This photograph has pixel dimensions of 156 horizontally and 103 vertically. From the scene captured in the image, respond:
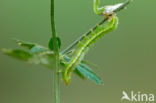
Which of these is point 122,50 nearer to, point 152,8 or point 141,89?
point 152,8

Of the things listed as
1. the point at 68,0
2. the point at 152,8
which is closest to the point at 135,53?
the point at 152,8

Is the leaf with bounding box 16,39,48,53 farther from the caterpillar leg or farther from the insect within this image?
the caterpillar leg

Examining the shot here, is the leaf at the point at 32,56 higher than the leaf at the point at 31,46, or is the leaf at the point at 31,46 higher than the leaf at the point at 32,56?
the leaf at the point at 31,46

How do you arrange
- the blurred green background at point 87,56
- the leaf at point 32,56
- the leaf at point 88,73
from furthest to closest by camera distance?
the blurred green background at point 87,56, the leaf at point 88,73, the leaf at point 32,56

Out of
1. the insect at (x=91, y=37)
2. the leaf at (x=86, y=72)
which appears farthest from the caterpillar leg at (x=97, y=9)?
the leaf at (x=86, y=72)

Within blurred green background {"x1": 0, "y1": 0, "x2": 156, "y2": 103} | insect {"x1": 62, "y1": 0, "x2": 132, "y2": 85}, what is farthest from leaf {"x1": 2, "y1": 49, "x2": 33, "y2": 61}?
blurred green background {"x1": 0, "y1": 0, "x2": 156, "y2": 103}

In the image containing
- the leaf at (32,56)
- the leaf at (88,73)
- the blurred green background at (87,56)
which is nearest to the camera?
the leaf at (32,56)

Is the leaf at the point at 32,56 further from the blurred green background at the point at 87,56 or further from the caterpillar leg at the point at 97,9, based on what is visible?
the blurred green background at the point at 87,56

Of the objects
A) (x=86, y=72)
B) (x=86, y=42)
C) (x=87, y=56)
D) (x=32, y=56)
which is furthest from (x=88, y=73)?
(x=87, y=56)
